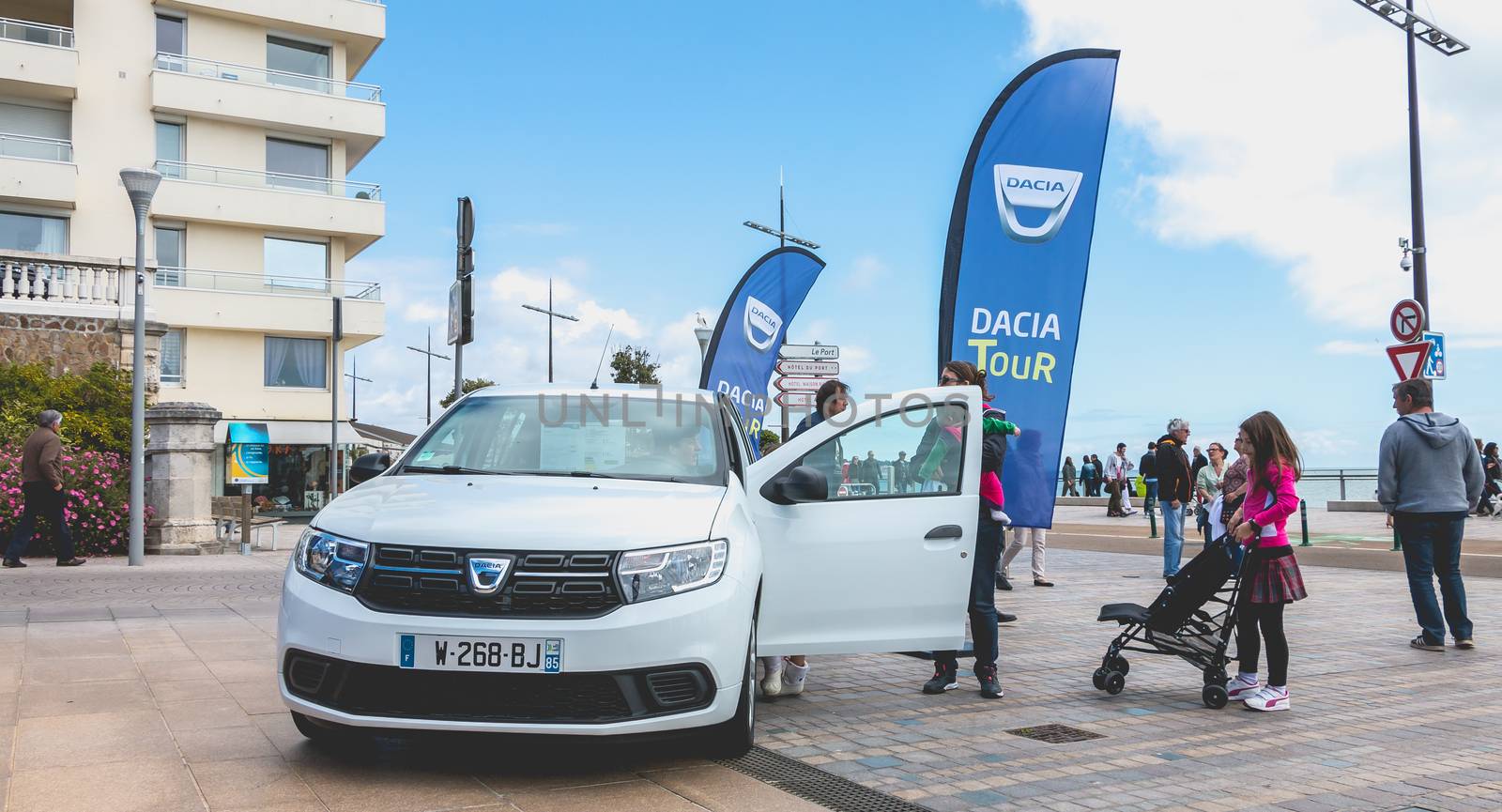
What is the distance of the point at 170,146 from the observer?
36.5 meters

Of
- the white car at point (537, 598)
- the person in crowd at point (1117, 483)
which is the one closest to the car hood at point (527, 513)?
the white car at point (537, 598)

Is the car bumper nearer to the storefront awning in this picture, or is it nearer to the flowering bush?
the flowering bush

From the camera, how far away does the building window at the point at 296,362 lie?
1503 inches

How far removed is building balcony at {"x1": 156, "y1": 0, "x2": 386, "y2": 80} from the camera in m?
36.5

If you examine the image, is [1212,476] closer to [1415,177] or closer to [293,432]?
[1415,177]

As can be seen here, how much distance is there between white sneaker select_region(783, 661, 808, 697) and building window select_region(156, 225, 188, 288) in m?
34.1

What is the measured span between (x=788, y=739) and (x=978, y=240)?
5.71 metres

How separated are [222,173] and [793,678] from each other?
3500 cm

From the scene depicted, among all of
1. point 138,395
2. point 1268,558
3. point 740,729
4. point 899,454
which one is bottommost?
point 740,729

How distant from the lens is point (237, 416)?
37.1 m

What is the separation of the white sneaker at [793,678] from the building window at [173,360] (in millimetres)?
34350

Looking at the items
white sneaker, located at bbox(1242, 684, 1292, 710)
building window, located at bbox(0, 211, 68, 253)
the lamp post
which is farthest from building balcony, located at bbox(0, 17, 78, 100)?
white sneaker, located at bbox(1242, 684, 1292, 710)

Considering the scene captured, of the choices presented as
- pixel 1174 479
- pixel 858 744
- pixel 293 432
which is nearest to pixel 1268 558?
pixel 858 744

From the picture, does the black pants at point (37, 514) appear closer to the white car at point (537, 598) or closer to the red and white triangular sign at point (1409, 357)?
the white car at point (537, 598)
